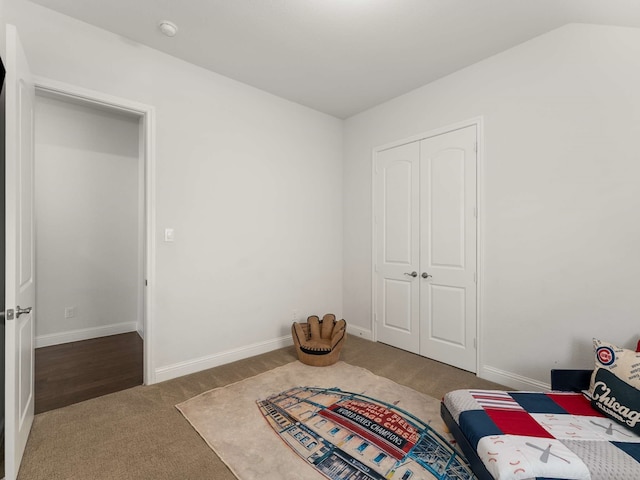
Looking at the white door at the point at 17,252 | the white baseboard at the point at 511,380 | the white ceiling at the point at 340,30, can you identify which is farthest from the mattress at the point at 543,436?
the white ceiling at the point at 340,30

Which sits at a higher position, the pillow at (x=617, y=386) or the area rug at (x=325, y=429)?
the pillow at (x=617, y=386)

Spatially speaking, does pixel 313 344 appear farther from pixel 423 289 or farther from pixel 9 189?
pixel 9 189

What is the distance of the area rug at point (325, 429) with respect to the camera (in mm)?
1661

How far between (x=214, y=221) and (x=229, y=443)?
1884 mm

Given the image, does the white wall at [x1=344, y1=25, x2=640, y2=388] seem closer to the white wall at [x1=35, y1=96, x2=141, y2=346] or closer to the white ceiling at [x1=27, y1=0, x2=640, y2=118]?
the white ceiling at [x1=27, y1=0, x2=640, y2=118]

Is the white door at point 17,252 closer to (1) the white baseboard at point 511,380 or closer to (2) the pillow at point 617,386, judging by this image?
(2) the pillow at point 617,386

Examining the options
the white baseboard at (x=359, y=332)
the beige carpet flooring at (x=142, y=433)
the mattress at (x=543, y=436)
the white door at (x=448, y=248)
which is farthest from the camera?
the white baseboard at (x=359, y=332)

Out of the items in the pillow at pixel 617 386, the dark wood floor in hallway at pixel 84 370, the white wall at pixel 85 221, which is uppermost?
the white wall at pixel 85 221

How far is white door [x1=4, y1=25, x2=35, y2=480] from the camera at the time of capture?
1532mm

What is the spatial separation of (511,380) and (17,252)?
→ 11.6ft

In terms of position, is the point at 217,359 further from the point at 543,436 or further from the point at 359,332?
the point at 543,436

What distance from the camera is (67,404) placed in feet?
7.65

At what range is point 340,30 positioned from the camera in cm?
238

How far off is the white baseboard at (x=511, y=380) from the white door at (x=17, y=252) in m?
3.24
